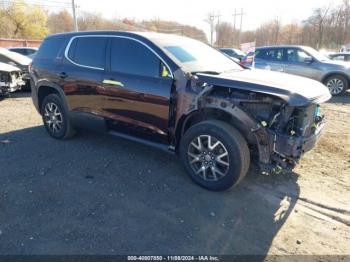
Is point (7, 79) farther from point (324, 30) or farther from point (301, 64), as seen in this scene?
point (324, 30)

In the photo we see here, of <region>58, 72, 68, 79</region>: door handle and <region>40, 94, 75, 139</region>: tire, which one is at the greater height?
<region>58, 72, 68, 79</region>: door handle

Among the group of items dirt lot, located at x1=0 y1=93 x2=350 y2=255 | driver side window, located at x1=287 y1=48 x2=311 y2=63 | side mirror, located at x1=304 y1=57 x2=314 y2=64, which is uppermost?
driver side window, located at x1=287 y1=48 x2=311 y2=63

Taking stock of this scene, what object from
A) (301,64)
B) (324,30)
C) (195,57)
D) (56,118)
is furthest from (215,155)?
(324,30)

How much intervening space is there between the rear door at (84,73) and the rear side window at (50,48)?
297 mm

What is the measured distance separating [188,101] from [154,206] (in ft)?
4.30

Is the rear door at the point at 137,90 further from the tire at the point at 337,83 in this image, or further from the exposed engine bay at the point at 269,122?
the tire at the point at 337,83

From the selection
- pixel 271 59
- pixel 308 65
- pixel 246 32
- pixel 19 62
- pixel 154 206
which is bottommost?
pixel 154 206

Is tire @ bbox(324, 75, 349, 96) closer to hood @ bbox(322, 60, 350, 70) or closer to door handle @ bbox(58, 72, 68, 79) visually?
hood @ bbox(322, 60, 350, 70)

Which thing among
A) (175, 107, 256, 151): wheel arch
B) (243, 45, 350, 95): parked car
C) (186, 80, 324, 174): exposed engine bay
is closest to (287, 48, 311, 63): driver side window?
(243, 45, 350, 95): parked car

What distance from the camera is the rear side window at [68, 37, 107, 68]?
4559 mm

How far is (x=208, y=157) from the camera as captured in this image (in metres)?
3.68

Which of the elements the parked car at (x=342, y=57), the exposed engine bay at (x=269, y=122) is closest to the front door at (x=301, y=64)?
the parked car at (x=342, y=57)

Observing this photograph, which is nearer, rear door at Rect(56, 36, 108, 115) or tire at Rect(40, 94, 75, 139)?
rear door at Rect(56, 36, 108, 115)

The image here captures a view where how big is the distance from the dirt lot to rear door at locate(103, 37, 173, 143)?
0.63m
